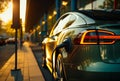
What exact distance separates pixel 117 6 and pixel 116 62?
295 inches

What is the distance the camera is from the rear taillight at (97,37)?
180 inches

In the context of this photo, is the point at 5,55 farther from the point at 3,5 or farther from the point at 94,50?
the point at 3,5

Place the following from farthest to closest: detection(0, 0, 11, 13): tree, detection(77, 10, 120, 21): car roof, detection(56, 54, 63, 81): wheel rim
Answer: detection(0, 0, 11, 13): tree, detection(56, 54, 63, 81): wheel rim, detection(77, 10, 120, 21): car roof

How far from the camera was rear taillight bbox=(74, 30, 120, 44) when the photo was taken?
180 inches

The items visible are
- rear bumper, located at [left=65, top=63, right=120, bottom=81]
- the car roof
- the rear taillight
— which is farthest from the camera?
the car roof

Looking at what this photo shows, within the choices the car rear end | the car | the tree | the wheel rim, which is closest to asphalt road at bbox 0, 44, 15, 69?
the wheel rim

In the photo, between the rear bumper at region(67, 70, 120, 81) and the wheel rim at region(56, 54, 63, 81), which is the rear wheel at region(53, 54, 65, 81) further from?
the rear bumper at region(67, 70, 120, 81)

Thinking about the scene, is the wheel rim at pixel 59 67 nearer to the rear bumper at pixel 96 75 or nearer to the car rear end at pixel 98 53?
the car rear end at pixel 98 53

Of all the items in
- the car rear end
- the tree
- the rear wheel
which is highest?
the tree

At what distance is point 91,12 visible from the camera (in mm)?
5750

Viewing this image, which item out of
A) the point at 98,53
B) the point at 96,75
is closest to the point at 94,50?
the point at 98,53

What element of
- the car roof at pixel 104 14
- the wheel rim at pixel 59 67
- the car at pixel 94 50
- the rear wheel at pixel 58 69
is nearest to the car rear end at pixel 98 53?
the car at pixel 94 50

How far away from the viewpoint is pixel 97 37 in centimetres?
466

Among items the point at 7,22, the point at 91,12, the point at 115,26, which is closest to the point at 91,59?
the point at 115,26
